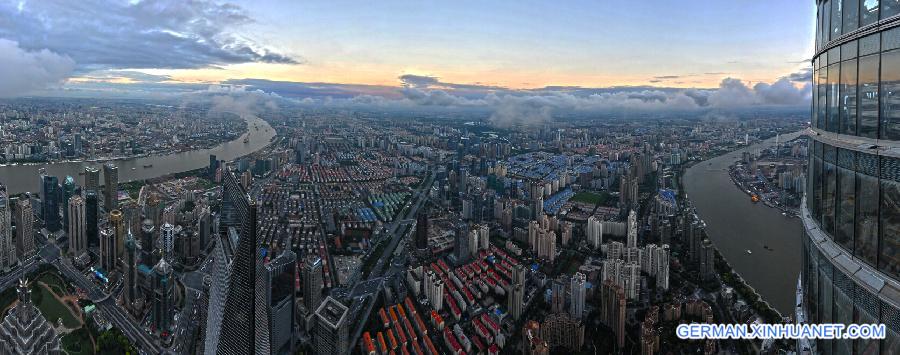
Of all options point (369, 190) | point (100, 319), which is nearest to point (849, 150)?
point (100, 319)

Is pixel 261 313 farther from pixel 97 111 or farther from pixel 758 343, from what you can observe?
pixel 97 111

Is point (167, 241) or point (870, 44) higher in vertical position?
point (870, 44)

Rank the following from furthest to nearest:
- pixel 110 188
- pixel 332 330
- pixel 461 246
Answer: pixel 110 188 → pixel 461 246 → pixel 332 330

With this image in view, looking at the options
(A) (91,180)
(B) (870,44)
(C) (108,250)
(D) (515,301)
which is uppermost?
(B) (870,44)

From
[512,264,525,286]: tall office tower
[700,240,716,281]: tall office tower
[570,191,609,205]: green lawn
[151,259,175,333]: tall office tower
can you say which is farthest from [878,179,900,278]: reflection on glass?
[570,191,609,205]: green lawn

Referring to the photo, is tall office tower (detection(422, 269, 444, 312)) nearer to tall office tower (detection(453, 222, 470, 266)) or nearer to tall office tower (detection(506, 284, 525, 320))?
tall office tower (detection(506, 284, 525, 320))

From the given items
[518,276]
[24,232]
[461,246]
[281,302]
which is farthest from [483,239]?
[24,232]

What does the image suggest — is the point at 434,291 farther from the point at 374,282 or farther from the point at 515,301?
the point at 374,282
